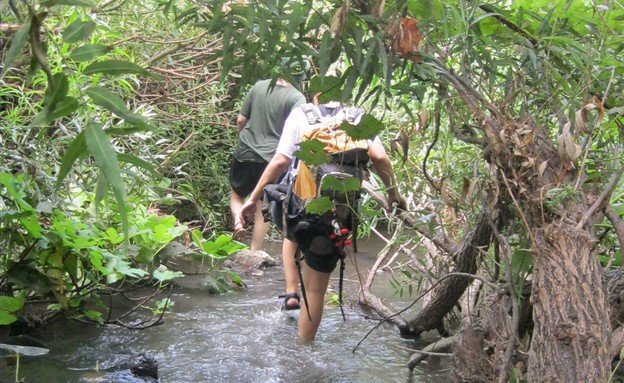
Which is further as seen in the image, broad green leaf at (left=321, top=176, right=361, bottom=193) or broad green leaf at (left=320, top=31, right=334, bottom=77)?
broad green leaf at (left=321, top=176, right=361, bottom=193)

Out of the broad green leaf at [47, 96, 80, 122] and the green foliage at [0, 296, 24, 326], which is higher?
the broad green leaf at [47, 96, 80, 122]

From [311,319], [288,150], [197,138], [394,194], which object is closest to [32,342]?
[311,319]

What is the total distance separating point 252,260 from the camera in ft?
22.0

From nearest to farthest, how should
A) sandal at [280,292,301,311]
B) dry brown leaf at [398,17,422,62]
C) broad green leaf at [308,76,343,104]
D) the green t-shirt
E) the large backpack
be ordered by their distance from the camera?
1. dry brown leaf at [398,17,422,62]
2. broad green leaf at [308,76,343,104]
3. the large backpack
4. sandal at [280,292,301,311]
5. the green t-shirt

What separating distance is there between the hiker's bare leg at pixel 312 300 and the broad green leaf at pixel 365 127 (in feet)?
5.30

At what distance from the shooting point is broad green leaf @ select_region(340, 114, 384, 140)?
2.55m

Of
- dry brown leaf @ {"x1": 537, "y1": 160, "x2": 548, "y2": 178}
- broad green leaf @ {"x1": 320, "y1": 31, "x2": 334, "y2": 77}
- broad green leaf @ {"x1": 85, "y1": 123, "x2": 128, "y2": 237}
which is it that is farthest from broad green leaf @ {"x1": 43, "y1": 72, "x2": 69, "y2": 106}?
dry brown leaf @ {"x1": 537, "y1": 160, "x2": 548, "y2": 178}

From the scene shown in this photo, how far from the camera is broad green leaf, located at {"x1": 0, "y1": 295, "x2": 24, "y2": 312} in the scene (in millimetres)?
3363

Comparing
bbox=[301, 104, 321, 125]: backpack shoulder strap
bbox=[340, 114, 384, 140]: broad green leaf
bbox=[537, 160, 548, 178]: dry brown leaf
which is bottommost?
bbox=[537, 160, 548, 178]: dry brown leaf

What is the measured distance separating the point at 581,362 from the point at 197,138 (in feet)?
20.7

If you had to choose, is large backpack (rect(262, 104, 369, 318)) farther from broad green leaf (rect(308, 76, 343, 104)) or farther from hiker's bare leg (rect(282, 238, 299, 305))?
broad green leaf (rect(308, 76, 343, 104))

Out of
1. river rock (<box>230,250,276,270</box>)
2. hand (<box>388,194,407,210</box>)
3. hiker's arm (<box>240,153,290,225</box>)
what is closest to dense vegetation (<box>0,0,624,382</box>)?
hand (<box>388,194,407,210</box>)

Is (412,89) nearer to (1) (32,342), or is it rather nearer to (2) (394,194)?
(2) (394,194)

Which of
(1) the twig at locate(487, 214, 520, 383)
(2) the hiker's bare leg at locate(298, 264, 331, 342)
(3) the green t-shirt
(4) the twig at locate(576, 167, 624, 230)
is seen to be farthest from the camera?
(3) the green t-shirt
